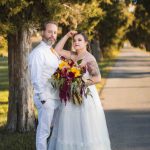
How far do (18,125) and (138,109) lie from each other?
4568 millimetres

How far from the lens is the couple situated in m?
7.22

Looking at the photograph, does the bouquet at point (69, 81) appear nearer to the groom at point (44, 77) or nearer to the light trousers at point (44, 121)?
the groom at point (44, 77)

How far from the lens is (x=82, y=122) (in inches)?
295

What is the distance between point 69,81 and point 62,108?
421 mm

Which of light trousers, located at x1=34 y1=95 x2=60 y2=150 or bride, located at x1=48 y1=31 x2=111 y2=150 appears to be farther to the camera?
bride, located at x1=48 y1=31 x2=111 y2=150

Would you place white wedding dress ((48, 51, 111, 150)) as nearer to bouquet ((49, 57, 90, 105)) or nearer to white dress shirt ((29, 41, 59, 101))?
bouquet ((49, 57, 90, 105))

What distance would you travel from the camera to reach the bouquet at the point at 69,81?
7.30 metres

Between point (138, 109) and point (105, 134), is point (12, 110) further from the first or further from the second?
point (138, 109)

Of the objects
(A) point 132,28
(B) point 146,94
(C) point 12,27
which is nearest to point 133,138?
(C) point 12,27

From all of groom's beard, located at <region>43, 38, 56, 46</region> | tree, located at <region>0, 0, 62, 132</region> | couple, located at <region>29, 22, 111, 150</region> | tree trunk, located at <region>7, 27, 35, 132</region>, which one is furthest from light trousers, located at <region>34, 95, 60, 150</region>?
tree trunk, located at <region>7, 27, 35, 132</region>

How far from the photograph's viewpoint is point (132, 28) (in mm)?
85375

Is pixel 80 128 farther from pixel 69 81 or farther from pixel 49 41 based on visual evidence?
pixel 49 41

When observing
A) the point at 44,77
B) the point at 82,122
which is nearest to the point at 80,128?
the point at 82,122

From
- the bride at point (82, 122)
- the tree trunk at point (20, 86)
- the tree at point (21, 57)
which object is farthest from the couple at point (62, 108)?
the tree trunk at point (20, 86)
